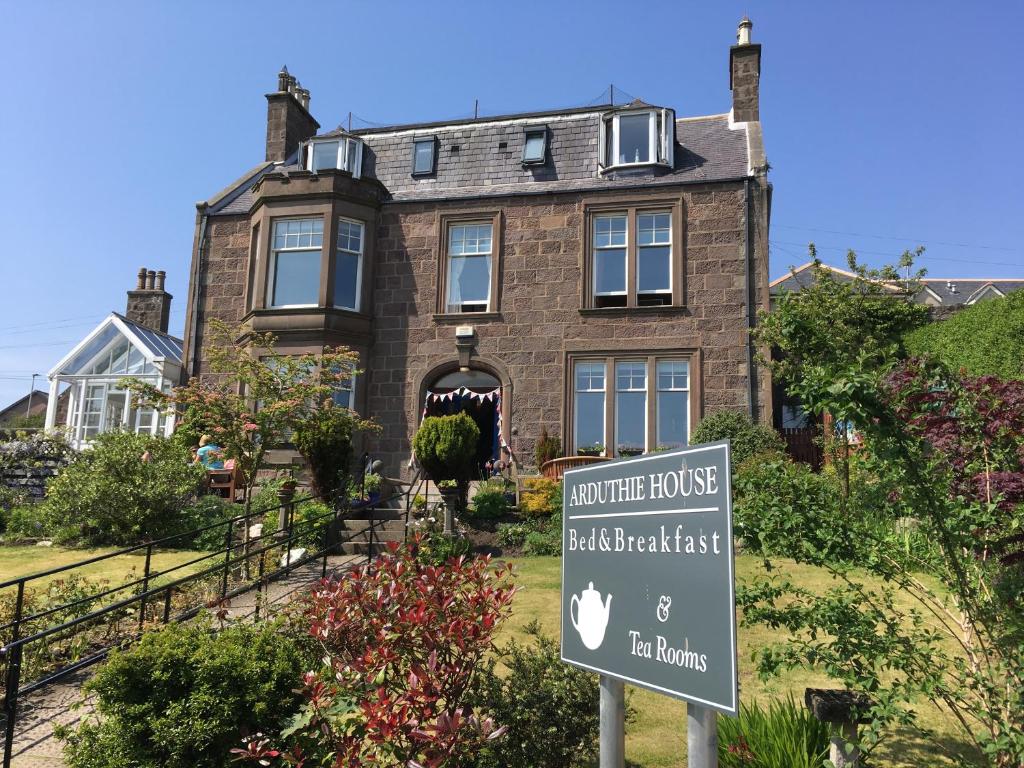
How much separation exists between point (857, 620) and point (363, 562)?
757 cm

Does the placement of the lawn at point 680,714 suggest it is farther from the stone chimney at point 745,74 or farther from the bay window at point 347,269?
the stone chimney at point 745,74

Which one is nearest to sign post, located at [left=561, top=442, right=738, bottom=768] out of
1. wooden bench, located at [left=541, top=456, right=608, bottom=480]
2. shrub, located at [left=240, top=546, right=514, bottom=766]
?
shrub, located at [left=240, top=546, right=514, bottom=766]

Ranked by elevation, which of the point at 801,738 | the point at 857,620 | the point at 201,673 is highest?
the point at 857,620

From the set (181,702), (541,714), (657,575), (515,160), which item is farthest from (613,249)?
(657,575)

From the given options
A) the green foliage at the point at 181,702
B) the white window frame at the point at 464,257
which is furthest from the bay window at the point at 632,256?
the green foliage at the point at 181,702

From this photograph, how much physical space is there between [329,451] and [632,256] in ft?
27.5

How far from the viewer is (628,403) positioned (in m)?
16.9

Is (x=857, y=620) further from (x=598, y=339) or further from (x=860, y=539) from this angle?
(x=598, y=339)

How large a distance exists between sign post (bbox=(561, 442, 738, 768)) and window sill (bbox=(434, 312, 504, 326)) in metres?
14.5

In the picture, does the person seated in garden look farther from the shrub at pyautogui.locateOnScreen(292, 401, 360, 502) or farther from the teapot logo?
the teapot logo

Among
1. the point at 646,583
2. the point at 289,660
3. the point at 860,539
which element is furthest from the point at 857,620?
the point at 289,660

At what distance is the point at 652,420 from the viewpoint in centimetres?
1659

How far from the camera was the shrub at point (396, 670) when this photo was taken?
3713mm

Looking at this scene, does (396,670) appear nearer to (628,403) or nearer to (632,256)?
(628,403)
